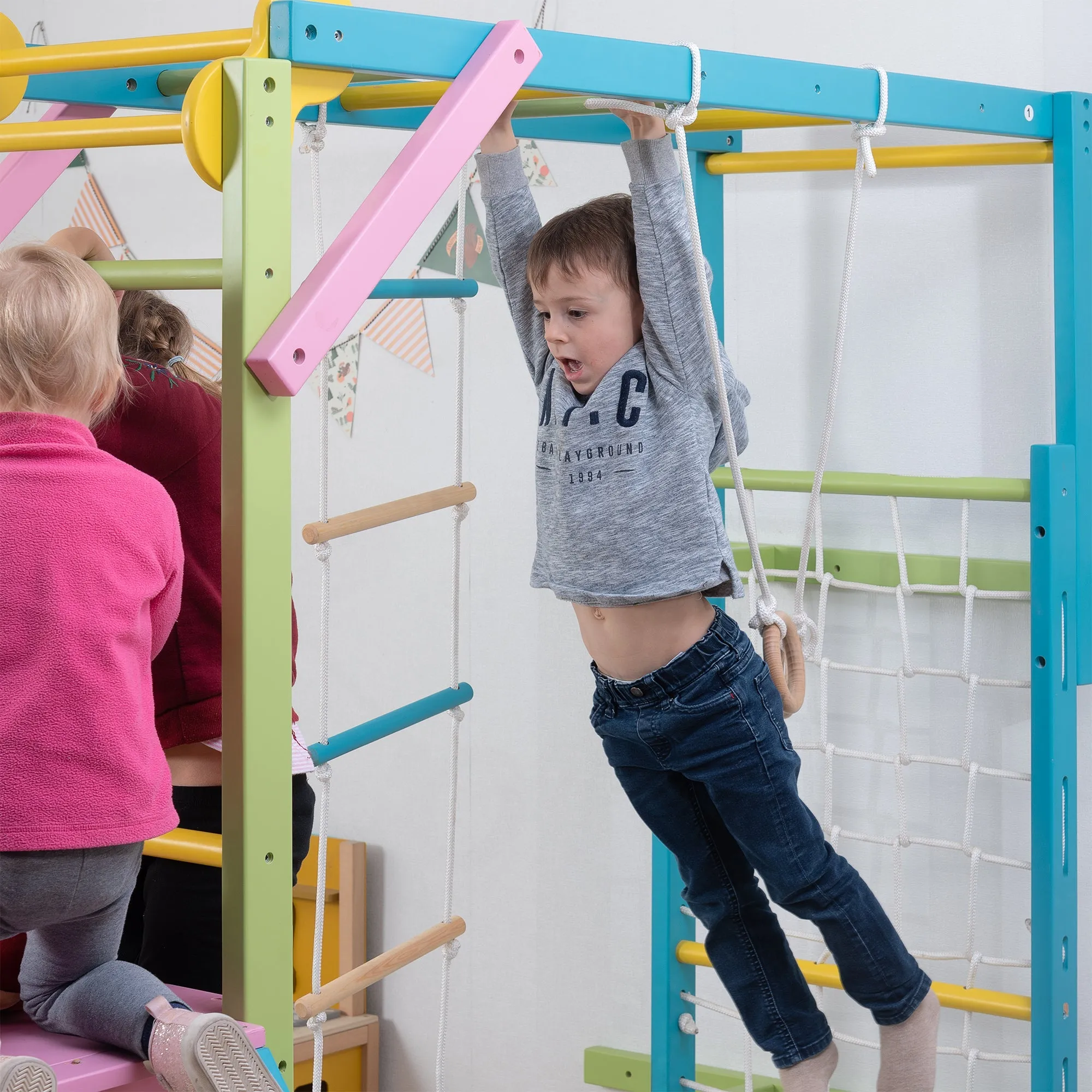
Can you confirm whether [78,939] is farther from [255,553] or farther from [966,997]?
[966,997]

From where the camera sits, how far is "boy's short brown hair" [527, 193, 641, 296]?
155 cm

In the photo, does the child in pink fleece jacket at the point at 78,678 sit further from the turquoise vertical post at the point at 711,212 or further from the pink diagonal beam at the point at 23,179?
the turquoise vertical post at the point at 711,212

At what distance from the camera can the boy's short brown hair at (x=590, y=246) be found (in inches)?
60.9

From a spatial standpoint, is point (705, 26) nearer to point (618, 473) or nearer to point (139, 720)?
point (618, 473)

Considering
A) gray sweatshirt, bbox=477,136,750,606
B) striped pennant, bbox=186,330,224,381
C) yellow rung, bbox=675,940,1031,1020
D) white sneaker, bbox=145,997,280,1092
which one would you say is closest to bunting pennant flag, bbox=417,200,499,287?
striped pennant, bbox=186,330,224,381

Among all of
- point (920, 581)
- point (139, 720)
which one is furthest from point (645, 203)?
point (920, 581)

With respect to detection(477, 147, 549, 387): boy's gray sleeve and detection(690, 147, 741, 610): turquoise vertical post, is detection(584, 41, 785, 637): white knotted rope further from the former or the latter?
detection(690, 147, 741, 610): turquoise vertical post

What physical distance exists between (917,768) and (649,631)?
31.7 inches

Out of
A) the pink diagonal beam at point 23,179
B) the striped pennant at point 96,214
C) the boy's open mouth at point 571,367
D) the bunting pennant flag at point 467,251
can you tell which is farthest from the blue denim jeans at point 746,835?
the striped pennant at point 96,214

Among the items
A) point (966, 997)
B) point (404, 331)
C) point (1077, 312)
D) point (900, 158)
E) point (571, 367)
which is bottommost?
point (966, 997)

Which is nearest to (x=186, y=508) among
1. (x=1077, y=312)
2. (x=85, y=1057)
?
(x=85, y=1057)

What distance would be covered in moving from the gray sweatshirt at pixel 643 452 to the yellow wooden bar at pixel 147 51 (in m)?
0.29

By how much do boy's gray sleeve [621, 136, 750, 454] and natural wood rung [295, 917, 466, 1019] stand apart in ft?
2.78

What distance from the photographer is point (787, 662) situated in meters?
1.74
